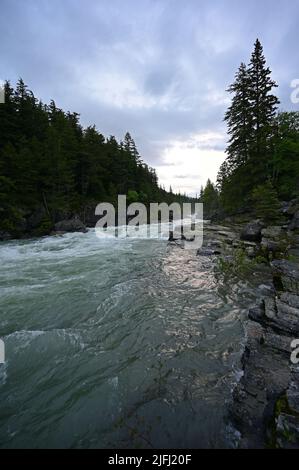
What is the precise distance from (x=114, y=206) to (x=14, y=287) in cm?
2960

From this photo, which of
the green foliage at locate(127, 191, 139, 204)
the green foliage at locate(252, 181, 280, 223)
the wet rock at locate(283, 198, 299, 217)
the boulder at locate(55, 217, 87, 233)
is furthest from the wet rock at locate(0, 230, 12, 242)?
the green foliage at locate(127, 191, 139, 204)

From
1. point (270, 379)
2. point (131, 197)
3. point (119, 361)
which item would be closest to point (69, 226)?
point (119, 361)

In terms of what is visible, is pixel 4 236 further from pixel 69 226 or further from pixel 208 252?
pixel 208 252

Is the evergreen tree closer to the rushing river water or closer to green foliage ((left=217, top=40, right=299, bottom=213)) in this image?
green foliage ((left=217, top=40, right=299, bottom=213))

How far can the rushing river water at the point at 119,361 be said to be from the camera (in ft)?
9.20

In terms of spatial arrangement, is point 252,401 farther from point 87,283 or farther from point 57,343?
point 87,283

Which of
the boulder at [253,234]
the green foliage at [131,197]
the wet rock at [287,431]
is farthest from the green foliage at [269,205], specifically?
the green foliage at [131,197]

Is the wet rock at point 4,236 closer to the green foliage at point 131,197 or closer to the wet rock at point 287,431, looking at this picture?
the wet rock at point 287,431

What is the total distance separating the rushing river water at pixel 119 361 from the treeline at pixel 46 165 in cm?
1476

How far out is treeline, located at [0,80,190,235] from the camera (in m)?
19.3

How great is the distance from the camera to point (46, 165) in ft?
72.8

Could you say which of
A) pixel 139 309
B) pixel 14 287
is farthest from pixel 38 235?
pixel 139 309

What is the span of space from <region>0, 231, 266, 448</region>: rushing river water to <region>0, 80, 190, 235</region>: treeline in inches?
581

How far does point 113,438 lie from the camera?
2664 millimetres
